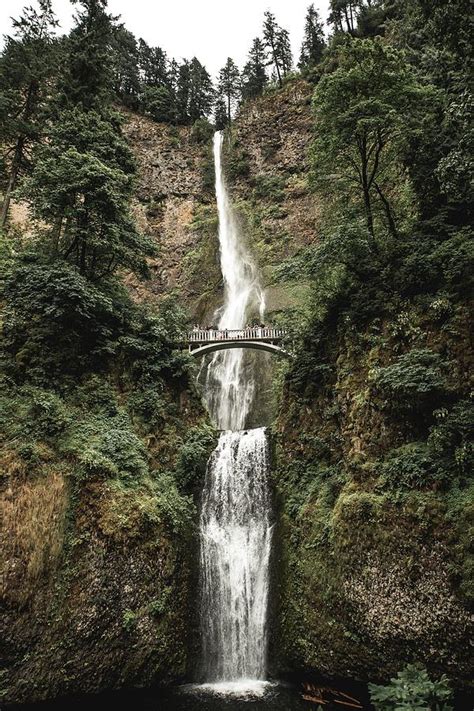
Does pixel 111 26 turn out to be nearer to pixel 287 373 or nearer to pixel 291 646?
pixel 287 373

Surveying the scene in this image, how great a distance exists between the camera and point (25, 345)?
46.4 ft

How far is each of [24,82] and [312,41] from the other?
124 ft

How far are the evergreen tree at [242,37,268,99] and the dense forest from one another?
31.9 metres

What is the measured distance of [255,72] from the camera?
155 ft

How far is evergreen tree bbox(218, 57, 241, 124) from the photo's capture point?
161 feet

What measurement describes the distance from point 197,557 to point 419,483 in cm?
778

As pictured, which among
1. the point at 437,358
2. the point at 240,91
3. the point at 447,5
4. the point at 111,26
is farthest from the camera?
the point at 240,91

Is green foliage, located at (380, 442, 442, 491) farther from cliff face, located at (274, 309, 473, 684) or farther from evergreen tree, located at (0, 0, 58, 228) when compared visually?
evergreen tree, located at (0, 0, 58, 228)

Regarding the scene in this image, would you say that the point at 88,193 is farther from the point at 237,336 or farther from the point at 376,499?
the point at 376,499

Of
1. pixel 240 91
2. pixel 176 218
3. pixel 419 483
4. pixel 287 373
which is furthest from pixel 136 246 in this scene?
pixel 240 91

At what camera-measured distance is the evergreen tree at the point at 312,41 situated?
4359 cm

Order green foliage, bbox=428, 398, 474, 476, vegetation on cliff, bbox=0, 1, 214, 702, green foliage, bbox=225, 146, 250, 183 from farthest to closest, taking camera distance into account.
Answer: green foliage, bbox=225, 146, 250, 183, vegetation on cliff, bbox=0, 1, 214, 702, green foliage, bbox=428, 398, 474, 476

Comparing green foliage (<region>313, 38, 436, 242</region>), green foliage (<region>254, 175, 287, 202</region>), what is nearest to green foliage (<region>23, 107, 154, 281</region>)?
green foliage (<region>313, 38, 436, 242</region>)

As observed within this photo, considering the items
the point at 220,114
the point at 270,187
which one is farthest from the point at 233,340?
the point at 220,114
